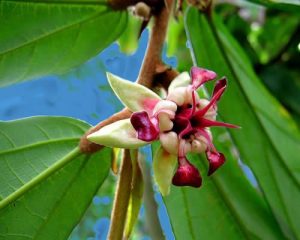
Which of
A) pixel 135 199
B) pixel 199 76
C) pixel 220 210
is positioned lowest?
pixel 220 210

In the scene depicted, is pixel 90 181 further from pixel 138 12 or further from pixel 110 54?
pixel 110 54

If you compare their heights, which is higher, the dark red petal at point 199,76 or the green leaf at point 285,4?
the dark red petal at point 199,76

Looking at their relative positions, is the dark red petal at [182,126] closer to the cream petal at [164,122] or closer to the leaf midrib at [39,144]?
the cream petal at [164,122]

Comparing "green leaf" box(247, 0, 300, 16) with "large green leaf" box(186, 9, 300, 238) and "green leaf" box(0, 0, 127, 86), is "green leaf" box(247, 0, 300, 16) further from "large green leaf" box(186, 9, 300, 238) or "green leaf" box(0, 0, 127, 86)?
"green leaf" box(0, 0, 127, 86)

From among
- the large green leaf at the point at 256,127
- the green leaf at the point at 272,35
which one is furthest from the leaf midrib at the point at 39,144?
the green leaf at the point at 272,35

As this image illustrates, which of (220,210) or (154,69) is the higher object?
(154,69)

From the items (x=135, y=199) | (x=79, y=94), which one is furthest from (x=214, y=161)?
(x=79, y=94)

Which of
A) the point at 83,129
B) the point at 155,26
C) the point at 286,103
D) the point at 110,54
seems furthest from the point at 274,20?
the point at 83,129

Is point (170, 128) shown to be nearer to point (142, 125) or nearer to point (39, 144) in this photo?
point (142, 125)
